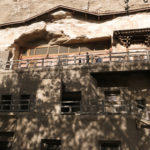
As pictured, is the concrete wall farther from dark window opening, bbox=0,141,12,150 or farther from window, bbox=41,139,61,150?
dark window opening, bbox=0,141,12,150

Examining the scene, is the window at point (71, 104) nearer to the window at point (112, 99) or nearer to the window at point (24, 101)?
the window at point (112, 99)

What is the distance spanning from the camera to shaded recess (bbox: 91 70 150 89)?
527 inches

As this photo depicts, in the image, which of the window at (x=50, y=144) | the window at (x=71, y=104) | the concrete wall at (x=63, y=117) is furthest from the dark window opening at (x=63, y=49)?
the window at (x=50, y=144)

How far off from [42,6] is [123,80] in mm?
14302

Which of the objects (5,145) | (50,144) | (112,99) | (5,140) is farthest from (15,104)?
(112,99)

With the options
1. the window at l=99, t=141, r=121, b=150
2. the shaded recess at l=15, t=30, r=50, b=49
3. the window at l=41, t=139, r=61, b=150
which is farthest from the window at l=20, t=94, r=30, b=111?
the shaded recess at l=15, t=30, r=50, b=49

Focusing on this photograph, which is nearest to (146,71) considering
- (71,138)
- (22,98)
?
(71,138)

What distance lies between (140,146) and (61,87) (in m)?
5.33

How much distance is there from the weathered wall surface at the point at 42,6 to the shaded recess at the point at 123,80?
9.51 meters

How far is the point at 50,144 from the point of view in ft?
37.1

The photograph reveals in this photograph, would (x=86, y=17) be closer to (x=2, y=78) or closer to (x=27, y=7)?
(x=27, y=7)

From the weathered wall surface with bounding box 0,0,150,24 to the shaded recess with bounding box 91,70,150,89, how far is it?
9.51 metres

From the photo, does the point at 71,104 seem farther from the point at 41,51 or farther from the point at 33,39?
the point at 33,39

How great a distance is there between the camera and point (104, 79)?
13.7 m
